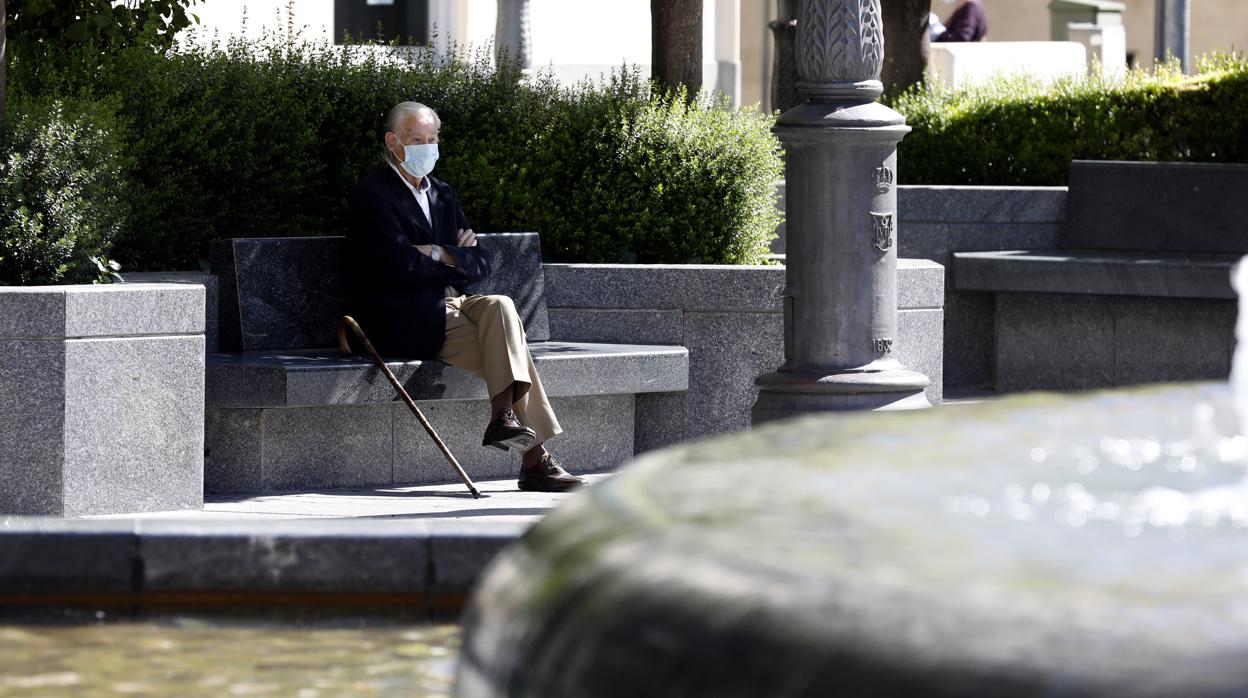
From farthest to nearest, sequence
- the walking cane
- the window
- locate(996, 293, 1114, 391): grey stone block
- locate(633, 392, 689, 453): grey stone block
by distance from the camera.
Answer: the window
locate(996, 293, 1114, 391): grey stone block
locate(633, 392, 689, 453): grey stone block
the walking cane

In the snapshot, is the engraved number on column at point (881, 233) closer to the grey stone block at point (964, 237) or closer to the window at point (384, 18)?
the grey stone block at point (964, 237)

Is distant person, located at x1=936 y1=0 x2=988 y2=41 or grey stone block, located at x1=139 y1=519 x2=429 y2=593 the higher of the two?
distant person, located at x1=936 y1=0 x2=988 y2=41

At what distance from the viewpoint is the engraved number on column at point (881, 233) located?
8.08 meters

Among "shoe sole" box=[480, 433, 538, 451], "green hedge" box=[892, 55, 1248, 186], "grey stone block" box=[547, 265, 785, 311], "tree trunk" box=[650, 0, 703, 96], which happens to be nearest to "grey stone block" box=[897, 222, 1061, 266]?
"green hedge" box=[892, 55, 1248, 186]

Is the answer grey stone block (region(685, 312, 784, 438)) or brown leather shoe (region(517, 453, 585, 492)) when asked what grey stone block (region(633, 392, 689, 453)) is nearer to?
grey stone block (region(685, 312, 784, 438))

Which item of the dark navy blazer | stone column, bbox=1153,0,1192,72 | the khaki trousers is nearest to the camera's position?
the khaki trousers

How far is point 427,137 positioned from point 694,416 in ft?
5.74

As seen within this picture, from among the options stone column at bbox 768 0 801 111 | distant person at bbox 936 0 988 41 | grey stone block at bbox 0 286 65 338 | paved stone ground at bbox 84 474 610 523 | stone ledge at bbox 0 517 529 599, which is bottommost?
paved stone ground at bbox 84 474 610 523

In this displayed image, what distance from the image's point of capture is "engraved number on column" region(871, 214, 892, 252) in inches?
318

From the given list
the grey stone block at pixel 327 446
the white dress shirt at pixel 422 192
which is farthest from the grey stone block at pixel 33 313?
the white dress shirt at pixel 422 192

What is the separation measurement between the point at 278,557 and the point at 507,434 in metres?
3.59

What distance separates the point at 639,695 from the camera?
2398 millimetres

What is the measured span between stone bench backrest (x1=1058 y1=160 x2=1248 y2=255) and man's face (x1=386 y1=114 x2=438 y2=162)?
504 cm

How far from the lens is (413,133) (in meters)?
8.78
